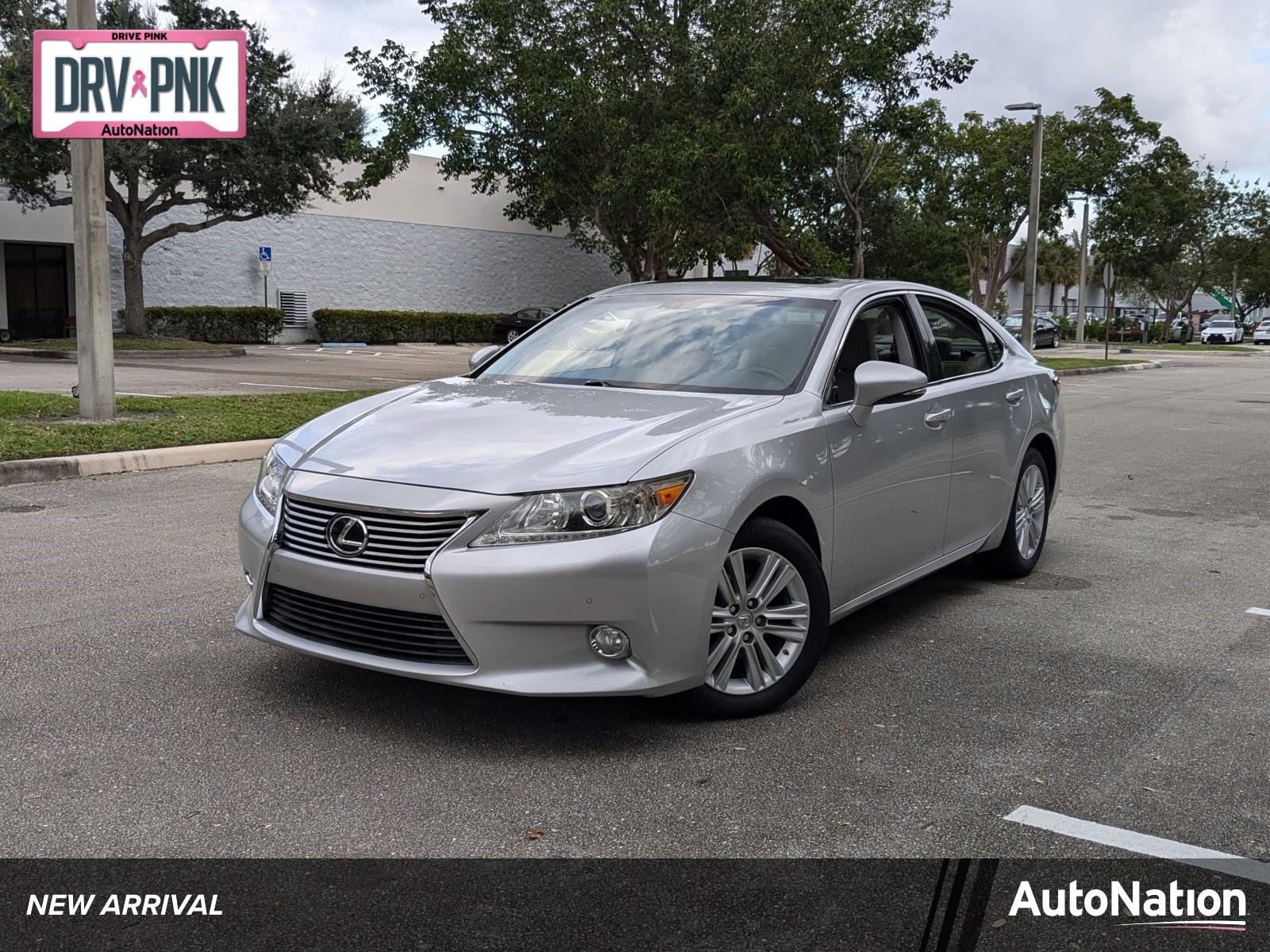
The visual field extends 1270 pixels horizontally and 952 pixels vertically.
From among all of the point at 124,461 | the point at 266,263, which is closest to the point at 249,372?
the point at 124,461

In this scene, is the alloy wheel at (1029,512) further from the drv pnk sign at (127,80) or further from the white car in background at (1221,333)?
the white car in background at (1221,333)

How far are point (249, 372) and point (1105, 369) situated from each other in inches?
857

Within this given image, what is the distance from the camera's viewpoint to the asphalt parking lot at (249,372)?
59.1ft

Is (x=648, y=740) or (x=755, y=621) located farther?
(x=755, y=621)

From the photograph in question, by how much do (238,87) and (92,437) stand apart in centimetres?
1056

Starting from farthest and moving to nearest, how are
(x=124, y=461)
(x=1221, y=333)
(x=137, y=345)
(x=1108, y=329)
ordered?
(x=1221, y=333) < (x=1108, y=329) < (x=137, y=345) < (x=124, y=461)

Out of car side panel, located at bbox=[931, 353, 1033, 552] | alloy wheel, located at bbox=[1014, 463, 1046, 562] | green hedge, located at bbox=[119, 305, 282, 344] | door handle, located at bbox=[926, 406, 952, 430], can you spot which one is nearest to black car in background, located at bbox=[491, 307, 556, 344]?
green hedge, located at bbox=[119, 305, 282, 344]

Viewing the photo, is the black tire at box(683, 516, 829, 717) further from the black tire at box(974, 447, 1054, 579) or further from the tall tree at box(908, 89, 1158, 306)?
the tall tree at box(908, 89, 1158, 306)

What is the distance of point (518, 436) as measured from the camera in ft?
13.9

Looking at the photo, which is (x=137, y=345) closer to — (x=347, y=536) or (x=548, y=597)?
(x=347, y=536)

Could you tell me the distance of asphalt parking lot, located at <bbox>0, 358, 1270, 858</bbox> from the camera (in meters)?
3.38

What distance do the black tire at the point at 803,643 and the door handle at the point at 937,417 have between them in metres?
1.14

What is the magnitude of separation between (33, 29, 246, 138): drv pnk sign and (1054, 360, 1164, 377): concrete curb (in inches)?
769

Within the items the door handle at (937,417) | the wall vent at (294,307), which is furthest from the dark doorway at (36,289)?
the door handle at (937,417)
